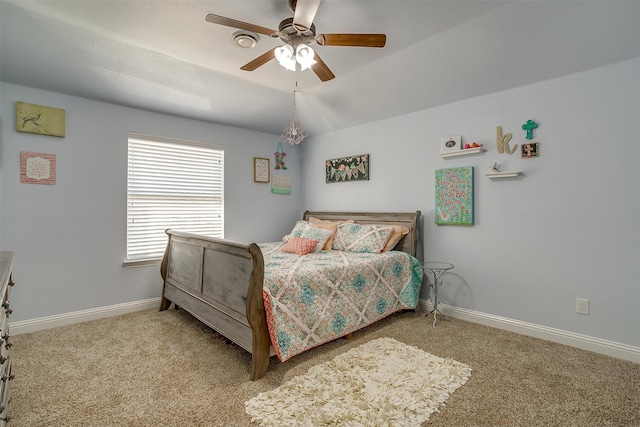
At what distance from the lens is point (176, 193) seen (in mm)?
3666

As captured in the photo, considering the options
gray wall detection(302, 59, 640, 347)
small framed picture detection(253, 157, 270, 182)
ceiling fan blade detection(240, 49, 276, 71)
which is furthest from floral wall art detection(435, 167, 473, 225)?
small framed picture detection(253, 157, 270, 182)

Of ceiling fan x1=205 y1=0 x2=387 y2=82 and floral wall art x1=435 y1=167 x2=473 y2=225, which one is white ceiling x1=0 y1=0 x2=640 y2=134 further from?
floral wall art x1=435 y1=167 x2=473 y2=225

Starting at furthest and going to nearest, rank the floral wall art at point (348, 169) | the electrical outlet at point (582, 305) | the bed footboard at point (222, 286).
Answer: the floral wall art at point (348, 169), the electrical outlet at point (582, 305), the bed footboard at point (222, 286)

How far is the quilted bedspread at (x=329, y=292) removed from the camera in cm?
211

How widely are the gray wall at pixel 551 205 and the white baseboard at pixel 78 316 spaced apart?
3087mm

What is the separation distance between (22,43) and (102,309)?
237 cm

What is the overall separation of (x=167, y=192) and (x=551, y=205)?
386 centimetres

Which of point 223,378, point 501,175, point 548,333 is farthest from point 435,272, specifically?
point 223,378

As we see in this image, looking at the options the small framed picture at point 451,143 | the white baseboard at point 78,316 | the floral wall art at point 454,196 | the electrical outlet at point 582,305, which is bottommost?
the white baseboard at point 78,316

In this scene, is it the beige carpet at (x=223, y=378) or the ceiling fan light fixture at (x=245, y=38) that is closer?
the beige carpet at (x=223, y=378)

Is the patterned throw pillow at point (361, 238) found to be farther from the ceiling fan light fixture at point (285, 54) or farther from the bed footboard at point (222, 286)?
the ceiling fan light fixture at point (285, 54)

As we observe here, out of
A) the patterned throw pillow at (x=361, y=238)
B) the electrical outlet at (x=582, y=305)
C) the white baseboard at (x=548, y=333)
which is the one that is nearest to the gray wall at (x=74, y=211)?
the patterned throw pillow at (x=361, y=238)

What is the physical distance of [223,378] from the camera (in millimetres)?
2023

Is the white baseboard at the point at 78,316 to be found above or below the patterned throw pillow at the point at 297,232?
below
